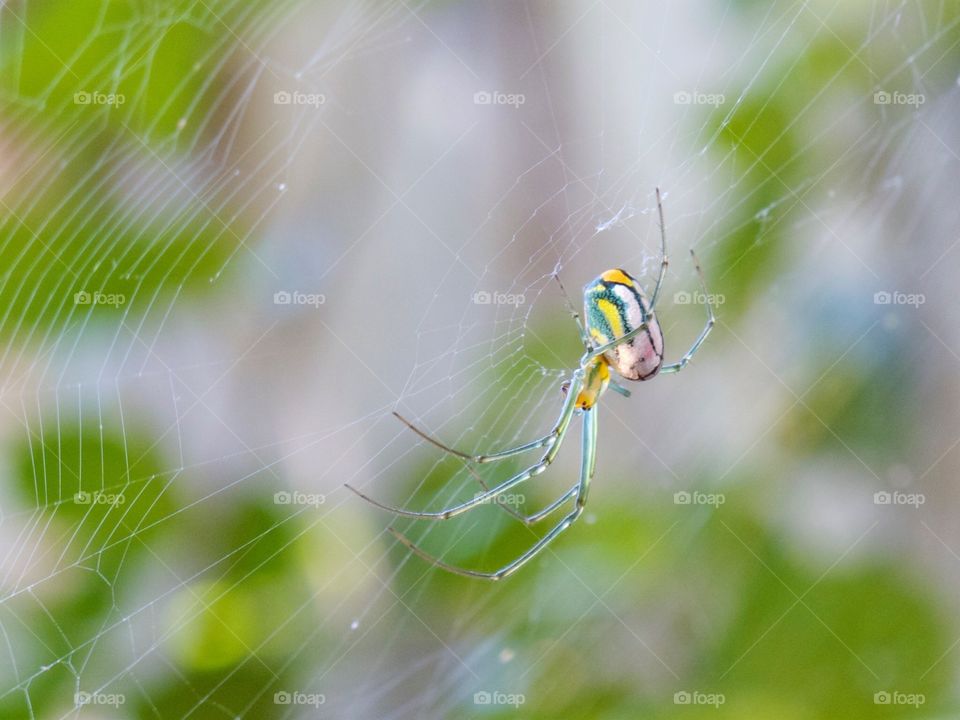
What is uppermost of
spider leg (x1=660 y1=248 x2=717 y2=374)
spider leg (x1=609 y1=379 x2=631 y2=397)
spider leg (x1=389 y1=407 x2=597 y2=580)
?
spider leg (x1=660 y1=248 x2=717 y2=374)

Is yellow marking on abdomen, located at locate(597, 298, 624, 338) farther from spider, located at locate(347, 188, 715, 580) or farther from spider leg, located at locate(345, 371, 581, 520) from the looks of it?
spider leg, located at locate(345, 371, 581, 520)

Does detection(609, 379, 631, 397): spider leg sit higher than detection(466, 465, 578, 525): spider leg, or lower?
higher

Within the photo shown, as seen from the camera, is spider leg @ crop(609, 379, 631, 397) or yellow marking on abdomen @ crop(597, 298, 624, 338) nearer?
yellow marking on abdomen @ crop(597, 298, 624, 338)

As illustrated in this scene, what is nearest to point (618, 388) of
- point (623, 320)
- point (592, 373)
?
point (592, 373)

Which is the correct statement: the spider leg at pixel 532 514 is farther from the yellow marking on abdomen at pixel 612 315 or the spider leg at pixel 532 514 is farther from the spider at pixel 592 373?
the yellow marking on abdomen at pixel 612 315

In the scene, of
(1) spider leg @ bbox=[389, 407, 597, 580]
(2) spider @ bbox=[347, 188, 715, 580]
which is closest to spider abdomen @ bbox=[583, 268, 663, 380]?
(2) spider @ bbox=[347, 188, 715, 580]

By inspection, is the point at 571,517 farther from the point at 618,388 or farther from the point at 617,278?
the point at 617,278

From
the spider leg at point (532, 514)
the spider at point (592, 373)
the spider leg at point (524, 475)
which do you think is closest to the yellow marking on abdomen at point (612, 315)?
the spider at point (592, 373)

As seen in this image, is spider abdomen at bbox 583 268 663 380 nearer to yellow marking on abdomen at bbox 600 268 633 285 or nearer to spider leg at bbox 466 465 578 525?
yellow marking on abdomen at bbox 600 268 633 285
